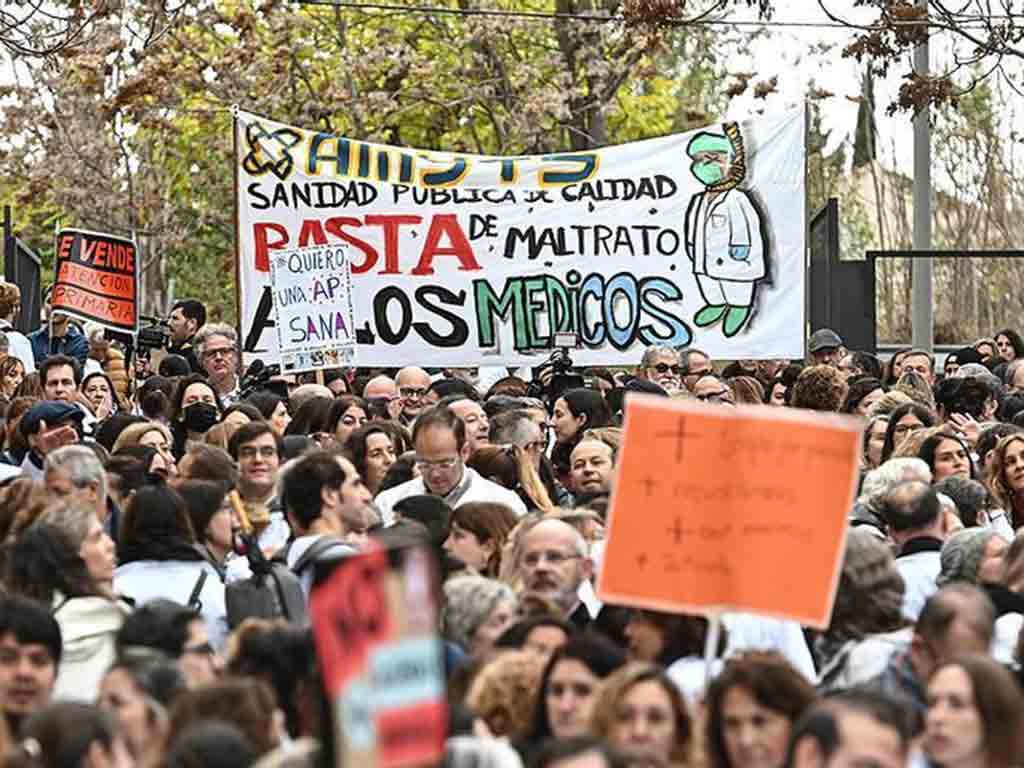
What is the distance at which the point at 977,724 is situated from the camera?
7.77m

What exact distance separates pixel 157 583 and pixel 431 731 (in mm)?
4878

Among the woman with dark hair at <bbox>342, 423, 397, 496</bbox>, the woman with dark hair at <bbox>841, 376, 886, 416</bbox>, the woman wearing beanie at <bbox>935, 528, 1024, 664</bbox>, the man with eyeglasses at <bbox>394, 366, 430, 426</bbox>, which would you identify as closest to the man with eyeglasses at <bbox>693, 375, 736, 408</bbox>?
the woman with dark hair at <bbox>841, 376, 886, 416</bbox>

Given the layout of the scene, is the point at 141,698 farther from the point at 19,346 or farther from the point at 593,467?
the point at 19,346

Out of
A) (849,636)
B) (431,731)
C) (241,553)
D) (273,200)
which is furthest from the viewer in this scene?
(273,200)

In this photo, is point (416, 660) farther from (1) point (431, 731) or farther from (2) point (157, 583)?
(2) point (157, 583)

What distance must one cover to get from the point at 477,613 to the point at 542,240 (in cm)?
1156

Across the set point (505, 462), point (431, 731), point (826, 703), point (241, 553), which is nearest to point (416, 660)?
point (431, 731)

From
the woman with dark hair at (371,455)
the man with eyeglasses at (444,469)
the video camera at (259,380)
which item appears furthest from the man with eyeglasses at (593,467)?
the video camera at (259,380)

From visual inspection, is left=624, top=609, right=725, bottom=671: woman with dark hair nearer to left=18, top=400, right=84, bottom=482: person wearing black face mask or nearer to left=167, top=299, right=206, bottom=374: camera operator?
left=18, top=400, right=84, bottom=482: person wearing black face mask

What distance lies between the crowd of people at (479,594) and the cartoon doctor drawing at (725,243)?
4607mm

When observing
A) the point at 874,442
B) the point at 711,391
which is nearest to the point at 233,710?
the point at 874,442

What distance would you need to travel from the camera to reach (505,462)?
13227mm

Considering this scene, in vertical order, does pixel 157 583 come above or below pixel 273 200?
below

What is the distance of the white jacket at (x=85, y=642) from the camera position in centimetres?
912
